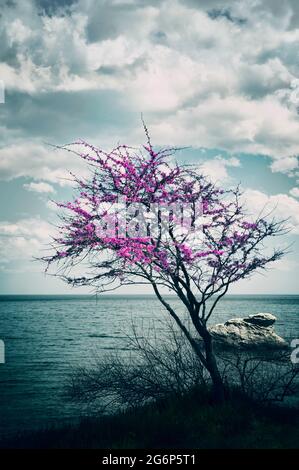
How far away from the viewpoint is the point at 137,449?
27.3ft

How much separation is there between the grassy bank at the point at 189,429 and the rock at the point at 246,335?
1752 centimetres

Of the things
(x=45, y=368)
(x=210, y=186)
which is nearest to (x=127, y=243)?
(x=210, y=186)

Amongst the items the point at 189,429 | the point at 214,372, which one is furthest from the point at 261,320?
the point at 189,429

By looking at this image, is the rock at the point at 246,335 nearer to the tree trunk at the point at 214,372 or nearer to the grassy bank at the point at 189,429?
the grassy bank at the point at 189,429

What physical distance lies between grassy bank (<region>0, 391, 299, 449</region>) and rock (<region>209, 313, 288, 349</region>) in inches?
690

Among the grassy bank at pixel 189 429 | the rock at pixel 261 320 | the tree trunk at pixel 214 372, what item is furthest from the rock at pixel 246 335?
the tree trunk at pixel 214 372

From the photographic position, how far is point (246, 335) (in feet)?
93.9

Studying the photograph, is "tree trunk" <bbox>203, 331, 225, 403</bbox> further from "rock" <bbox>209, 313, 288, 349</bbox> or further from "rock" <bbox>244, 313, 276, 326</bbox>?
"rock" <bbox>244, 313, 276, 326</bbox>

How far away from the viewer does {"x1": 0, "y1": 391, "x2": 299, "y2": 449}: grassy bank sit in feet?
28.0

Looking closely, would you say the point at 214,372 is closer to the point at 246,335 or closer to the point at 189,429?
the point at 189,429
